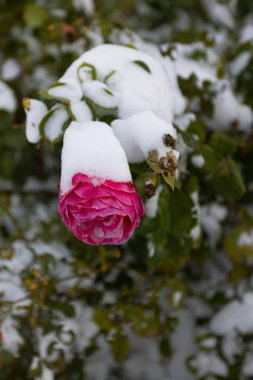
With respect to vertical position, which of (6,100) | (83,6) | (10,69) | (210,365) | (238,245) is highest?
(83,6)

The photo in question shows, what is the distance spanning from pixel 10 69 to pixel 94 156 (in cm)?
110

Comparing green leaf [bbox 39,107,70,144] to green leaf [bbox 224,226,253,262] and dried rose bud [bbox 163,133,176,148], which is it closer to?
dried rose bud [bbox 163,133,176,148]

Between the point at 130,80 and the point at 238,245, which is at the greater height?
the point at 130,80

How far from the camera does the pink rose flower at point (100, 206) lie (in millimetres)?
743

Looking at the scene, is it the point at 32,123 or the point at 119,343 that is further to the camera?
the point at 119,343

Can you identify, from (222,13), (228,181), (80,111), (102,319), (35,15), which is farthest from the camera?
(222,13)

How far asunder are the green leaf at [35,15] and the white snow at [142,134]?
2.66ft

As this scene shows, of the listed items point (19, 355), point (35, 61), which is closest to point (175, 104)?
point (19, 355)

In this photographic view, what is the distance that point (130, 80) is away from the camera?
0.96 metres

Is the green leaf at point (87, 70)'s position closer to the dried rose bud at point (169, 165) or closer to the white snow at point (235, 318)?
the dried rose bud at point (169, 165)

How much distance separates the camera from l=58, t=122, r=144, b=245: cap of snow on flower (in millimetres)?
746

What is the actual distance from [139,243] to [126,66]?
0.65m

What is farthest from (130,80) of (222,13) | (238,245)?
(222,13)

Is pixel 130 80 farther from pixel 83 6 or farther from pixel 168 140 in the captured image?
pixel 83 6
